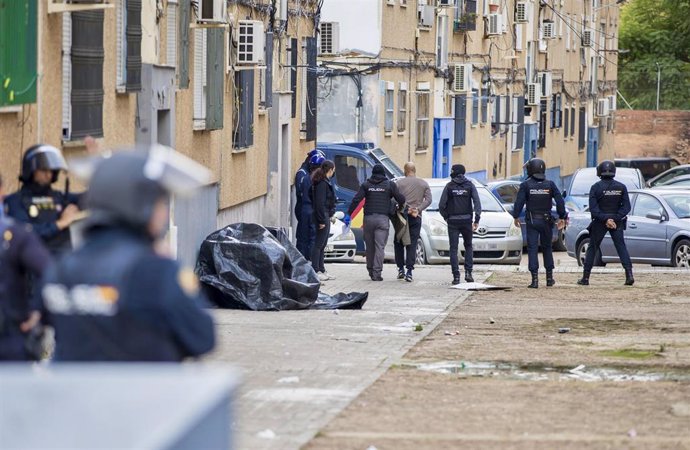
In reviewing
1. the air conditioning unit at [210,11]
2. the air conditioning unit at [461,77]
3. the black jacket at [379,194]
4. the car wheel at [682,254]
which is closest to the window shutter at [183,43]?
the air conditioning unit at [210,11]

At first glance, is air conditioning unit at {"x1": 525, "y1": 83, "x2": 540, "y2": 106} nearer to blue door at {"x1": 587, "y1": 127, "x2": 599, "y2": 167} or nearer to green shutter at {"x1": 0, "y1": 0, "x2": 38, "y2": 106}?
blue door at {"x1": 587, "y1": 127, "x2": 599, "y2": 167}

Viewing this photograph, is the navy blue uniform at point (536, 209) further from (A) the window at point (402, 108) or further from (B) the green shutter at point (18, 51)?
(A) the window at point (402, 108)

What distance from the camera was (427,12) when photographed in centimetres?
4097

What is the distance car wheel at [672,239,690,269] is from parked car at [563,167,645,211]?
8.32 metres

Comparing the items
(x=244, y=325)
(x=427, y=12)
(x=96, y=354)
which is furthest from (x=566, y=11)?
(x=96, y=354)

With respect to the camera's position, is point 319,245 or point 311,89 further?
point 311,89

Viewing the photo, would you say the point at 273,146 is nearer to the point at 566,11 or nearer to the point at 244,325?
the point at 244,325

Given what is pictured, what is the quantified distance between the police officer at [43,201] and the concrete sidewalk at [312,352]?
1596mm

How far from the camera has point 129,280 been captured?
19.0ft

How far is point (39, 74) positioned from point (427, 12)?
1084 inches

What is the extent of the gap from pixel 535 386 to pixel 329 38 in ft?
75.1

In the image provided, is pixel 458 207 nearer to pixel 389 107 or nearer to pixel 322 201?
pixel 322 201

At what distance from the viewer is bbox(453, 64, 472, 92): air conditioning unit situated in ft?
146

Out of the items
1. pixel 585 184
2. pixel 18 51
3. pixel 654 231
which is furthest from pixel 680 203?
pixel 18 51
